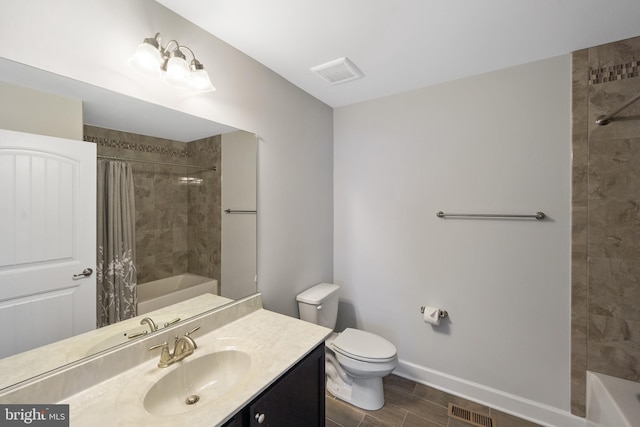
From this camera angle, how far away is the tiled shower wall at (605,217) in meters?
1.45

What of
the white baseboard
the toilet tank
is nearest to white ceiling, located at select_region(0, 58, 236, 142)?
the toilet tank

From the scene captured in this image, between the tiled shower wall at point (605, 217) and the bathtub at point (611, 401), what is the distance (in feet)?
0.16

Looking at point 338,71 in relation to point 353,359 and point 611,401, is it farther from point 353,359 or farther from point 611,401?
point 611,401

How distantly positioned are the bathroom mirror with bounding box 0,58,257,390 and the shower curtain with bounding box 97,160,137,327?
0.05m

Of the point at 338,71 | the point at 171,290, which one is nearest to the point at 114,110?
the point at 171,290

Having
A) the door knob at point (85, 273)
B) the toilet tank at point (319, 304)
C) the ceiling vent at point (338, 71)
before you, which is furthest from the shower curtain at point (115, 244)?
the ceiling vent at point (338, 71)

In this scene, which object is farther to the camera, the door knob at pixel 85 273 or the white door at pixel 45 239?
the door knob at pixel 85 273

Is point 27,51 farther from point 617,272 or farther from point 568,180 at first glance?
point 617,272

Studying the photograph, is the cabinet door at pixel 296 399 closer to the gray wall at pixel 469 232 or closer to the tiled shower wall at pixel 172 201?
the tiled shower wall at pixel 172 201

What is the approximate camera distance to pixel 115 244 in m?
1.03

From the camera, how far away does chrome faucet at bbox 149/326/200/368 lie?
41.1 inches

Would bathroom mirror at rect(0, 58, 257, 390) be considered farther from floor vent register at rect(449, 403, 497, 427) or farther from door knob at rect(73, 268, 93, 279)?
floor vent register at rect(449, 403, 497, 427)

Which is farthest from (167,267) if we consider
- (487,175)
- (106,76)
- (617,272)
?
(617,272)

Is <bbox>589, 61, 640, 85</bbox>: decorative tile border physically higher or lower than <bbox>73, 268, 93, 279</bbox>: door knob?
higher
